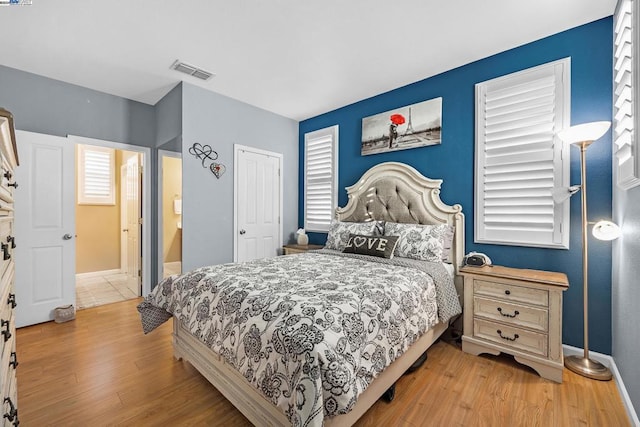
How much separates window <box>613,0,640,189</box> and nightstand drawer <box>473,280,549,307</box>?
0.88 meters

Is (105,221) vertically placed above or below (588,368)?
above

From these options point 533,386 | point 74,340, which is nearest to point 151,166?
point 74,340

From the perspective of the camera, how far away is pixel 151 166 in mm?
3930

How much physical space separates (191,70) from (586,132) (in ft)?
11.4

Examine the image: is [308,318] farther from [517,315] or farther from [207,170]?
[207,170]

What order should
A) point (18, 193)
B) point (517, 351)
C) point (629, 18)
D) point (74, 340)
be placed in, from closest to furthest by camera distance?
point (629, 18)
point (517, 351)
point (74, 340)
point (18, 193)

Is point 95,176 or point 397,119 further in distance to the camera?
point 95,176

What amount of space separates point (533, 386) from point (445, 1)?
2.75 meters

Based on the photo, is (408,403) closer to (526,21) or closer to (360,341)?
(360,341)

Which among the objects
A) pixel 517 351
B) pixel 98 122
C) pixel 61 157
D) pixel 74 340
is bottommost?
pixel 74 340

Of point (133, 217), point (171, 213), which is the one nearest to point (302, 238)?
point (133, 217)

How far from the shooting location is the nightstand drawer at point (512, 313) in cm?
202

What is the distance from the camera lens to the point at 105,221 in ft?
16.8

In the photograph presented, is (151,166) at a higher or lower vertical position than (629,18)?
lower
